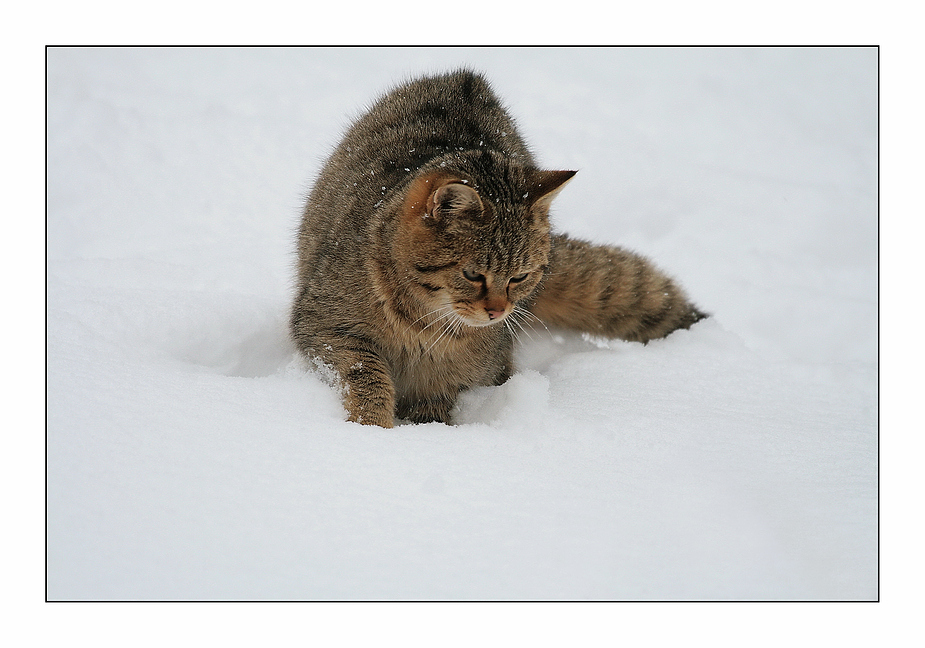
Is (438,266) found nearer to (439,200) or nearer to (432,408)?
(439,200)

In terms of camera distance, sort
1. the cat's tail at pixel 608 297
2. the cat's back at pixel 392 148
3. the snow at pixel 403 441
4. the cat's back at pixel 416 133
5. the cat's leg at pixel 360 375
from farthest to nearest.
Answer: the cat's tail at pixel 608 297 → the cat's back at pixel 416 133 → the cat's back at pixel 392 148 → the cat's leg at pixel 360 375 → the snow at pixel 403 441

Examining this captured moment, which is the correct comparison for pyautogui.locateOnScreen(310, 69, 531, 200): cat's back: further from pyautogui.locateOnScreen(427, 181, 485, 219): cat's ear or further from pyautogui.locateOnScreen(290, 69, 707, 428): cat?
pyautogui.locateOnScreen(427, 181, 485, 219): cat's ear

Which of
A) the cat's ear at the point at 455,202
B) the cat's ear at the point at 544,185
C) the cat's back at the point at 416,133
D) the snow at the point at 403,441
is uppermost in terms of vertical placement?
the cat's back at the point at 416,133

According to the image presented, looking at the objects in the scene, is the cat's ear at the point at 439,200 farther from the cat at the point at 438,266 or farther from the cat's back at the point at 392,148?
the cat's back at the point at 392,148

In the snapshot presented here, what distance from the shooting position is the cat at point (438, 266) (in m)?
2.54

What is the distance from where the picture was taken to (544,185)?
260 centimetres

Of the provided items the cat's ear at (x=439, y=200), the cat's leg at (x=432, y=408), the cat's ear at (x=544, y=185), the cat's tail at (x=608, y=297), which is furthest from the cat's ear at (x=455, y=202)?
the cat's tail at (x=608, y=297)

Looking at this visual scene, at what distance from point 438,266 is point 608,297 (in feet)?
4.15

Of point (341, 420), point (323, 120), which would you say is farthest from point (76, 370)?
point (323, 120)

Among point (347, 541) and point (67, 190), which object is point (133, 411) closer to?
point (347, 541)


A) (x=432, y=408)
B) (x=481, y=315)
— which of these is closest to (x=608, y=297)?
(x=432, y=408)

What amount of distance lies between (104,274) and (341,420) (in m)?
1.61

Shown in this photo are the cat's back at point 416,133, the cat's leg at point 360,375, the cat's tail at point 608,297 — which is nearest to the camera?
the cat's leg at point 360,375

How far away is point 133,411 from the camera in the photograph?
226 centimetres
